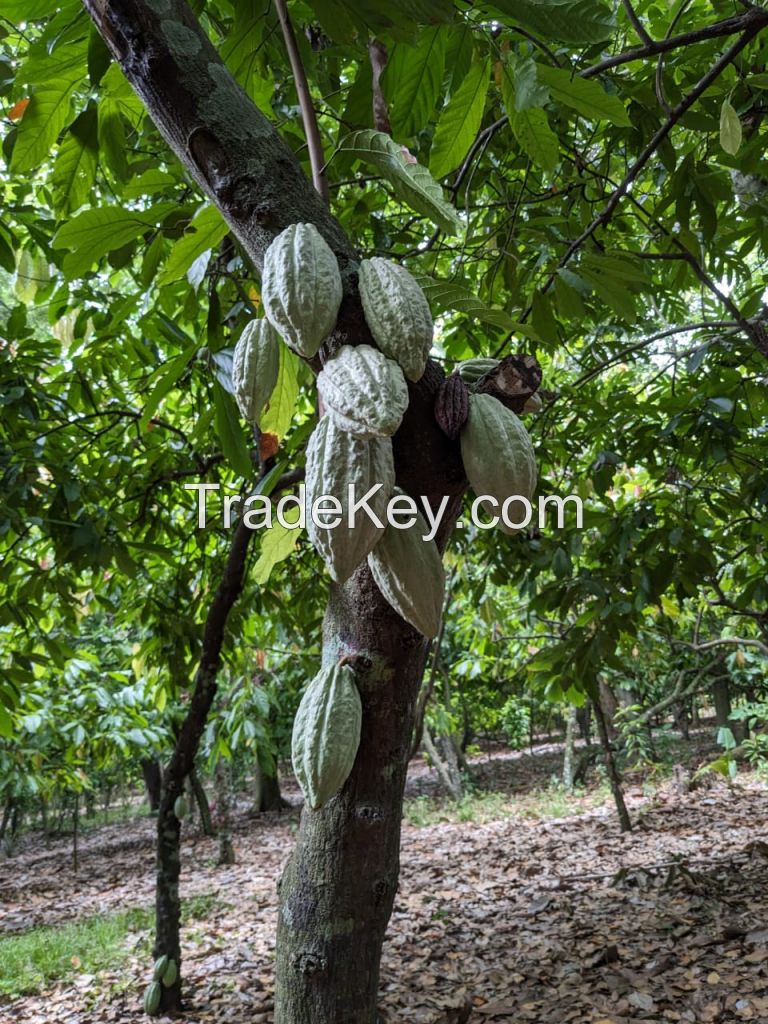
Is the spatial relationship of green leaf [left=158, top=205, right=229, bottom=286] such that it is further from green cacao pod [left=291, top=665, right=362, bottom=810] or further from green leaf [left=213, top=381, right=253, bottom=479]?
green cacao pod [left=291, top=665, right=362, bottom=810]

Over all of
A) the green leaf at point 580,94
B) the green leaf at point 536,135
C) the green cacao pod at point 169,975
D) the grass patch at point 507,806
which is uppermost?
the green leaf at point 536,135

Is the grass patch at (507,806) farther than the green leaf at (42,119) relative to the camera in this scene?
Yes

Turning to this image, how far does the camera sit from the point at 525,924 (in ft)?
11.7

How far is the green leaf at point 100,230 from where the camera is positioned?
1076 millimetres

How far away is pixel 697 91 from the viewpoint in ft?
4.44

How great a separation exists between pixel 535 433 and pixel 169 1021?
2485mm

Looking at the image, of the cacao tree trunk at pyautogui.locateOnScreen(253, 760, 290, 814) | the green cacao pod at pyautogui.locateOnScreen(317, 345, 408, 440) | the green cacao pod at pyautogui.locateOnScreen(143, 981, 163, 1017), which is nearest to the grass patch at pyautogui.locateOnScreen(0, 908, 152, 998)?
the green cacao pod at pyautogui.locateOnScreen(143, 981, 163, 1017)

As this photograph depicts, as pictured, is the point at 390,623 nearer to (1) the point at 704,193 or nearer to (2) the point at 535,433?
(1) the point at 704,193

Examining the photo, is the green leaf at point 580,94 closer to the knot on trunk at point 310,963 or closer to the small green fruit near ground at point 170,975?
the knot on trunk at point 310,963

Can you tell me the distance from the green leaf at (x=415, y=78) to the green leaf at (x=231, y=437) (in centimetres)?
49

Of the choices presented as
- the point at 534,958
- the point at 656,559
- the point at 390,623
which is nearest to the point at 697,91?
the point at 390,623

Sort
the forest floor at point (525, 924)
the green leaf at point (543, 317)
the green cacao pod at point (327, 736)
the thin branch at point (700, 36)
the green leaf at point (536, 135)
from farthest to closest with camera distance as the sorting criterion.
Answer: the forest floor at point (525, 924) → the green leaf at point (543, 317) → the thin branch at point (700, 36) → the green leaf at point (536, 135) → the green cacao pod at point (327, 736)

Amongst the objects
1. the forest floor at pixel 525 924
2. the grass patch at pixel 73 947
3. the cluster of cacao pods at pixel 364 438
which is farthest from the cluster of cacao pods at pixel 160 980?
the cluster of cacao pods at pixel 364 438

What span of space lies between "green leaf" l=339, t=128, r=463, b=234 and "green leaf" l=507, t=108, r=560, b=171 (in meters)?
0.34
